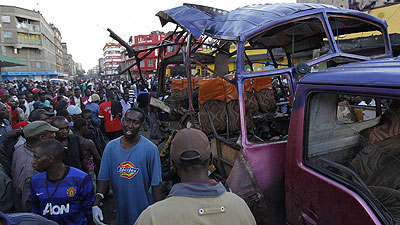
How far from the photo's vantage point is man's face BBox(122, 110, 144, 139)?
2470 mm

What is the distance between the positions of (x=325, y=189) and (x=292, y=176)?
0.35m

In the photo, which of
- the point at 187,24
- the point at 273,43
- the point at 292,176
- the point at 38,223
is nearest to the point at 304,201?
the point at 292,176

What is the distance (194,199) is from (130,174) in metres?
1.41

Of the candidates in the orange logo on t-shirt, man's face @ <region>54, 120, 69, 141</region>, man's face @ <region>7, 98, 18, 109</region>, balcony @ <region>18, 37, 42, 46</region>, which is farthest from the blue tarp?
balcony @ <region>18, 37, 42, 46</region>

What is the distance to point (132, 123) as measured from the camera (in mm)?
2510

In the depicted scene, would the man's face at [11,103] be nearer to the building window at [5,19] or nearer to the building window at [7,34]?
the building window at [7,34]

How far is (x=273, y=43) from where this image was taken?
4.93 metres

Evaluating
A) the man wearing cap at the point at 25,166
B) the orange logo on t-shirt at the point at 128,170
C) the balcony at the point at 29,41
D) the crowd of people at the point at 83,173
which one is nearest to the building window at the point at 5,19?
the balcony at the point at 29,41

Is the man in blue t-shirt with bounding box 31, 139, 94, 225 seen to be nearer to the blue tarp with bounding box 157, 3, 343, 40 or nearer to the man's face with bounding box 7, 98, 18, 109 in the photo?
the blue tarp with bounding box 157, 3, 343, 40

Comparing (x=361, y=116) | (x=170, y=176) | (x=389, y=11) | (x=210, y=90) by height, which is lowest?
(x=170, y=176)

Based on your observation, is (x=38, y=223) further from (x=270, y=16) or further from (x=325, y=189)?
(x=270, y=16)

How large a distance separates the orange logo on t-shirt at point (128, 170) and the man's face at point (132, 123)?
268mm

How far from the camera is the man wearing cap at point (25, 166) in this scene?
2338 mm

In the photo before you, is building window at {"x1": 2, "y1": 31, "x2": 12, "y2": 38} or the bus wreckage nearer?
the bus wreckage
